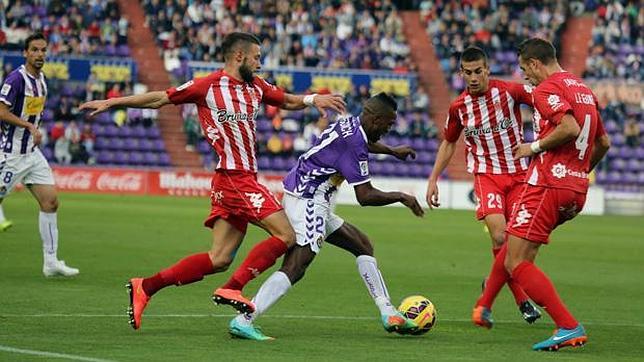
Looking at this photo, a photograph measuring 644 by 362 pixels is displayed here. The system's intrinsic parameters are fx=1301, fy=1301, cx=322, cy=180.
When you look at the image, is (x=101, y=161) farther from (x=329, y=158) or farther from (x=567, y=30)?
(x=329, y=158)

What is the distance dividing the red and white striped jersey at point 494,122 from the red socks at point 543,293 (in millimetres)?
2385

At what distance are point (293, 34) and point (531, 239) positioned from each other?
35.1 meters

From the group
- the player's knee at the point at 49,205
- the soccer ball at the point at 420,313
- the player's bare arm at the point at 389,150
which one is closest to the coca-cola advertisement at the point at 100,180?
the player's knee at the point at 49,205

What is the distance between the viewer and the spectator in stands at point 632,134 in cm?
4234

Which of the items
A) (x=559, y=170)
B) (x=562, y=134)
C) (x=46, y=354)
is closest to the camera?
(x=46, y=354)

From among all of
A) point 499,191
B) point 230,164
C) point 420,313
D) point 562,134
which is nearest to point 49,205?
point 230,164

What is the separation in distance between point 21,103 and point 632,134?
30745 mm

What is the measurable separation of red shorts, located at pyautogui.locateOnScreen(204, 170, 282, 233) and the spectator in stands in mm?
33341

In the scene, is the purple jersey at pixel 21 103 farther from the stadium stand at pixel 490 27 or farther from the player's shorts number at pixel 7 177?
the stadium stand at pixel 490 27

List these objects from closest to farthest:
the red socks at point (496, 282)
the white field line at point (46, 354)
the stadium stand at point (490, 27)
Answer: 1. the white field line at point (46, 354)
2. the red socks at point (496, 282)
3. the stadium stand at point (490, 27)

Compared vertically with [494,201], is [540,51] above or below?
above

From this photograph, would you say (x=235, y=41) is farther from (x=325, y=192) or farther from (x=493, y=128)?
(x=493, y=128)

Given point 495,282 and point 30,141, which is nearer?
point 495,282

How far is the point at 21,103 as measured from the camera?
1481cm
